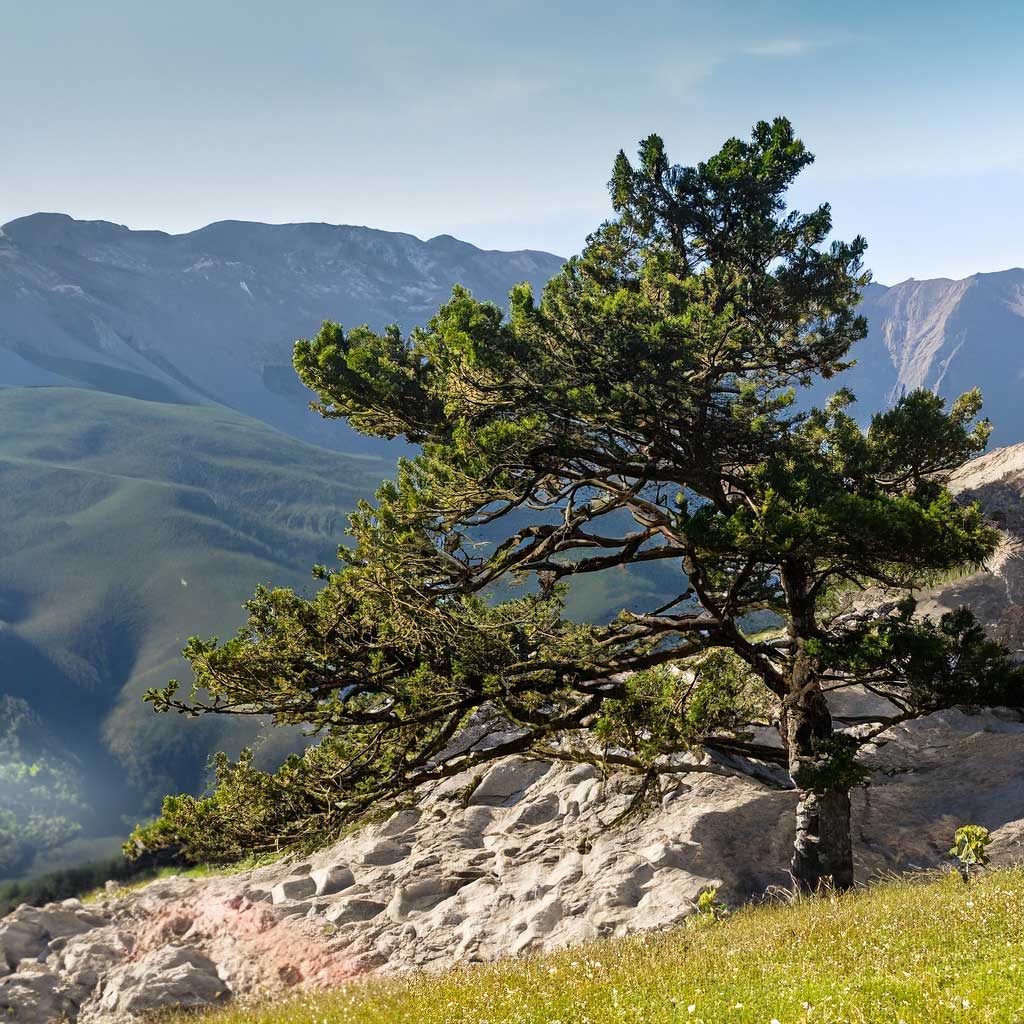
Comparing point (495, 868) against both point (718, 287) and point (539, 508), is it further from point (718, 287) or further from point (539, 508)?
point (718, 287)

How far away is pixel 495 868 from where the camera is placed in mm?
22719

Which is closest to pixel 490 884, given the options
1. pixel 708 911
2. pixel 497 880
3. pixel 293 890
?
pixel 497 880

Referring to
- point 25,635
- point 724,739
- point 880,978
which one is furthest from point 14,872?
point 880,978

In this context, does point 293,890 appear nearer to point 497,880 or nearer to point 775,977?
point 497,880

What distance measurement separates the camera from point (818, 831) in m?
16.6

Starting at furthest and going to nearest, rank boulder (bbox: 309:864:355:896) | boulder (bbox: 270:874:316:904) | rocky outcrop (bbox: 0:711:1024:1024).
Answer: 1. boulder (bbox: 309:864:355:896)
2. boulder (bbox: 270:874:316:904)
3. rocky outcrop (bbox: 0:711:1024:1024)

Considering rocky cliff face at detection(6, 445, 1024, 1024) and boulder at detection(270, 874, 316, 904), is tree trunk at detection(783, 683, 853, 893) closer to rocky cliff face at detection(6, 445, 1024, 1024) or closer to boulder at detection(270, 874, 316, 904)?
rocky cliff face at detection(6, 445, 1024, 1024)

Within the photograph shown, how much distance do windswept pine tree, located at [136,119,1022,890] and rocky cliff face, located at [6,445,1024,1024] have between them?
328 centimetres

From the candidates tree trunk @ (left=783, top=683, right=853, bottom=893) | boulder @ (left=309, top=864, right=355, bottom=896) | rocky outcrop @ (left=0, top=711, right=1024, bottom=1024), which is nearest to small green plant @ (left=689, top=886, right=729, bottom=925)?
rocky outcrop @ (left=0, top=711, right=1024, bottom=1024)

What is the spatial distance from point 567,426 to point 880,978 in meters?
9.88

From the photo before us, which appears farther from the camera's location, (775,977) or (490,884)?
(490,884)

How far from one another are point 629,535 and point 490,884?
996 centimetres

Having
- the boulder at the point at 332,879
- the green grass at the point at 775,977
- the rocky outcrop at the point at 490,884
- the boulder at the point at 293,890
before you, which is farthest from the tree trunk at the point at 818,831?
the boulder at the point at 293,890

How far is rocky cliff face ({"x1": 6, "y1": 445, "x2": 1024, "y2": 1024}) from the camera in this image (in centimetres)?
1923
